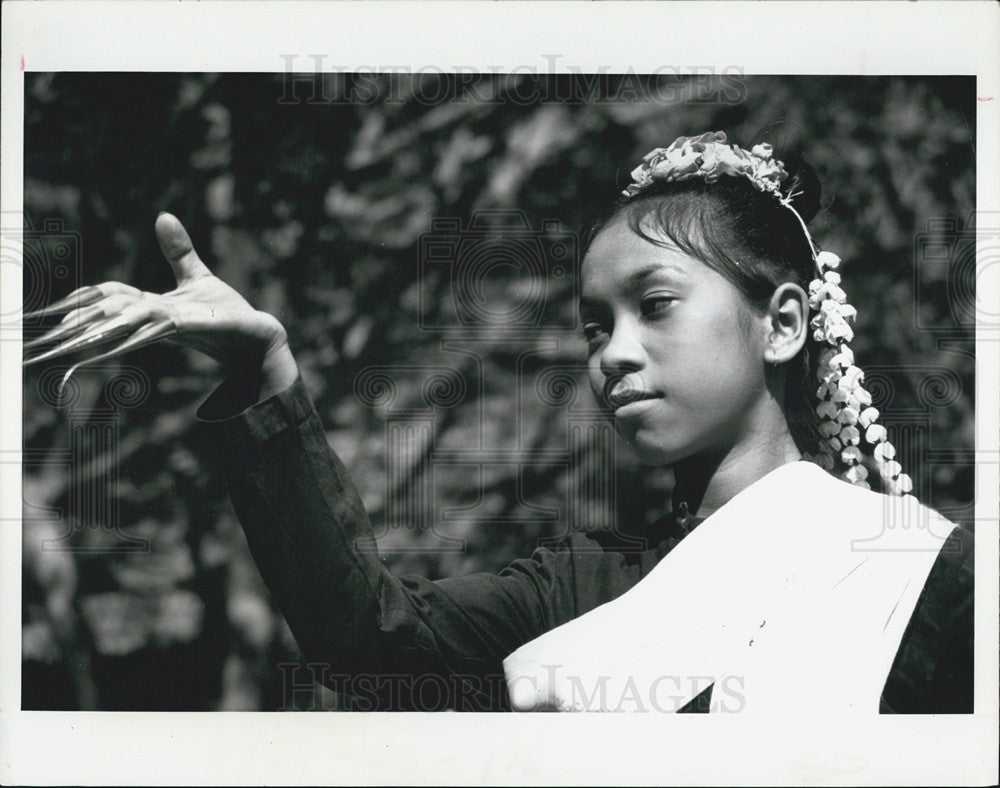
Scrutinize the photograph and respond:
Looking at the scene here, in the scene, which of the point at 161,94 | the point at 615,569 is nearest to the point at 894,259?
the point at 615,569

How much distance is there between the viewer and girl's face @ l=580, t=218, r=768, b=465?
305cm

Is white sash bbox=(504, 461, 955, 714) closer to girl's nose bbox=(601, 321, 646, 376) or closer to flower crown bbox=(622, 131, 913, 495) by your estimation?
flower crown bbox=(622, 131, 913, 495)

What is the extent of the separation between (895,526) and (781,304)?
0.64 m

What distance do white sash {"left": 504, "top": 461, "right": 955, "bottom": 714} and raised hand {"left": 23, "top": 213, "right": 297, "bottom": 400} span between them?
3.28 ft

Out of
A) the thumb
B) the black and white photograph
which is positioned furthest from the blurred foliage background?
the thumb

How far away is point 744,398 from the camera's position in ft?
10.1

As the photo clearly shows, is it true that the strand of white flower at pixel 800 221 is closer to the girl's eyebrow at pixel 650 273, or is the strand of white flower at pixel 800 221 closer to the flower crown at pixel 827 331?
the flower crown at pixel 827 331

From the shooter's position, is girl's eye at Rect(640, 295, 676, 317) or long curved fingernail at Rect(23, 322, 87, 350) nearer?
girl's eye at Rect(640, 295, 676, 317)

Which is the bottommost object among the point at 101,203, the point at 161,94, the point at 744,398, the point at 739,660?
the point at 739,660

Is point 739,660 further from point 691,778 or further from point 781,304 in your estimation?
point 781,304

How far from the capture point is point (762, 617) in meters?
3.05

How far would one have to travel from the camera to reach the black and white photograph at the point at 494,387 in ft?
10.1

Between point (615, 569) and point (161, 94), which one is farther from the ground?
point (161, 94)

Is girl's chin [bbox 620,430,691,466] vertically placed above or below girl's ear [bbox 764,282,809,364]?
below
